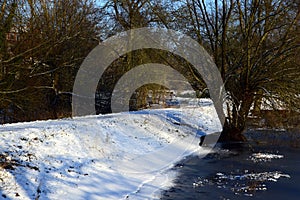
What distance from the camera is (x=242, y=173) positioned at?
31.3ft

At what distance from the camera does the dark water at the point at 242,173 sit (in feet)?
25.0

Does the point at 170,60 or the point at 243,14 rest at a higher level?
the point at 243,14

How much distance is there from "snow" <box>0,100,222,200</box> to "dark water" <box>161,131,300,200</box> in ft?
1.69

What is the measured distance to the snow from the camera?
645cm

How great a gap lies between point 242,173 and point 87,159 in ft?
13.6

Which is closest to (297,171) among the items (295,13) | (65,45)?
(295,13)

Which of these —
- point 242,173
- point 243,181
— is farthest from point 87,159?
point 242,173

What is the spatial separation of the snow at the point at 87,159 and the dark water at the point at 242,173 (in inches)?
20.3

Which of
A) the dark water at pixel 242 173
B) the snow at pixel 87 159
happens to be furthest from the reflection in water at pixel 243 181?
the snow at pixel 87 159

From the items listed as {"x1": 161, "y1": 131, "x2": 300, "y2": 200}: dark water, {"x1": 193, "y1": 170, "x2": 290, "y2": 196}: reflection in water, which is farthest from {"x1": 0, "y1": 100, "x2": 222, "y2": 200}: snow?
{"x1": 193, "y1": 170, "x2": 290, "y2": 196}: reflection in water

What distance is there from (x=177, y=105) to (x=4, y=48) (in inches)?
505

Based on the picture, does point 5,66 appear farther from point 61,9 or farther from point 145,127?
point 61,9

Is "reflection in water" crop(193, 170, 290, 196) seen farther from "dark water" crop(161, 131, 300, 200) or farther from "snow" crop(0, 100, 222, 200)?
"snow" crop(0, 100, 222, 200)

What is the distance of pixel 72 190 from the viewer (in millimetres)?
6652
